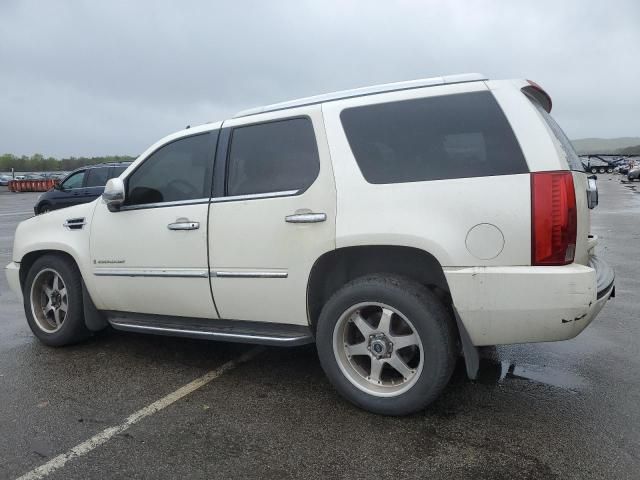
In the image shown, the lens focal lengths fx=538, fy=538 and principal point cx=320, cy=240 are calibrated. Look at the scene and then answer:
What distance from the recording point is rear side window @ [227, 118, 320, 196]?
134 inches

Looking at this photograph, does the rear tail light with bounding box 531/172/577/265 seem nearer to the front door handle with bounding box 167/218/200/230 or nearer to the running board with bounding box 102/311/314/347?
the running board with bounding box 102/311/314/347

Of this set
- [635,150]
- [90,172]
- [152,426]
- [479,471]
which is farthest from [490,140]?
[635,150]

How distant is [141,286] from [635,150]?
13460 centimetres

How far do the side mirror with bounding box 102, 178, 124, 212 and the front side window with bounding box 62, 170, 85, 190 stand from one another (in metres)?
13.9

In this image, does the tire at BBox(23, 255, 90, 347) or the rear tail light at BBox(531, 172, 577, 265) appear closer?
the rear tail light at BBox(531, 172, 577, 265)

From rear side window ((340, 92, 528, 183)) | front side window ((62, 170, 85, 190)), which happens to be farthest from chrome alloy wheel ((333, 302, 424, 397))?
front side window ((62, 170, 85, 190))

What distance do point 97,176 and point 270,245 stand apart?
565 inches

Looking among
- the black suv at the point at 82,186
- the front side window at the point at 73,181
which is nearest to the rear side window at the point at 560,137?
the black suv at the point at 82,186

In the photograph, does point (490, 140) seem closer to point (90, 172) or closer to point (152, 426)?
point (152, 426)

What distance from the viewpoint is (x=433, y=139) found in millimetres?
3064

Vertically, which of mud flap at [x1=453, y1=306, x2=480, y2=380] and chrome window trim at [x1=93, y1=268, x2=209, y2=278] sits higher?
chrome window trim at [x1=93, y1=268, x2=209, y2=278]

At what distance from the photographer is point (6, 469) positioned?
2.70 m

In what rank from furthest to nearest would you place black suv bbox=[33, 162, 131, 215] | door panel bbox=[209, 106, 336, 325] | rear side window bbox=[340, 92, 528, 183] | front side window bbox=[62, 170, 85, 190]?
front side window bbox=[62, 170, 85, 190], black suv bbox=[33, 162, 131, 215], door panel bbox=[209, 106, 336, 325], rear side window bbox=[340, 92, 528, 183]

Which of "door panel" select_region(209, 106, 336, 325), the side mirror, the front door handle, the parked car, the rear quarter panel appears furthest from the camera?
the parked car
